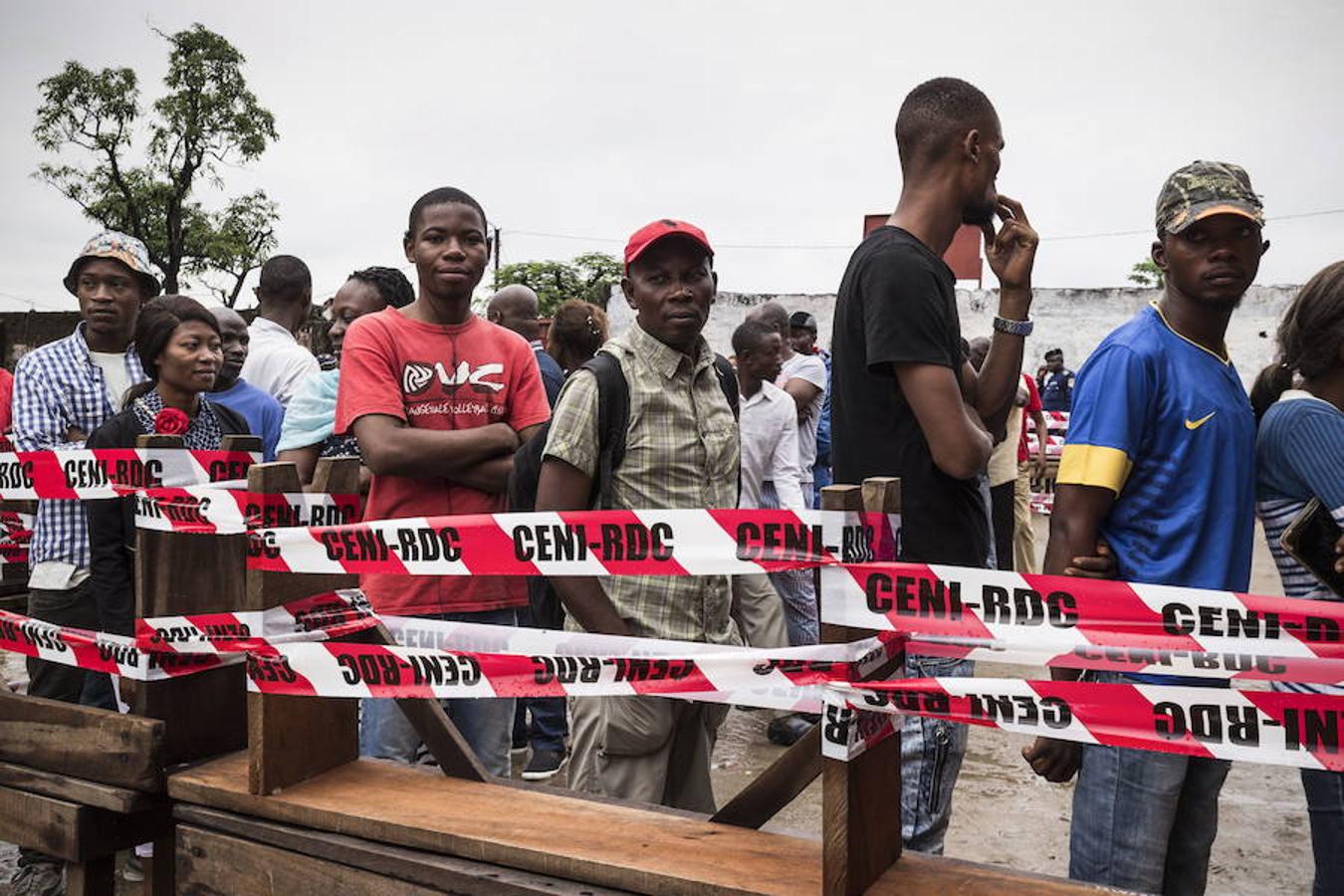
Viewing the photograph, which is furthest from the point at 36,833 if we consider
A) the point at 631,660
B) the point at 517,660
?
the point at 631,660

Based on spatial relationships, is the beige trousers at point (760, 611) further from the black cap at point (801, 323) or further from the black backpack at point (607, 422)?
the black cap at point (801, 323)

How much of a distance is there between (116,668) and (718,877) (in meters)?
1.67

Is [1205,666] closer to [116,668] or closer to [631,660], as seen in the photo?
[631,660]

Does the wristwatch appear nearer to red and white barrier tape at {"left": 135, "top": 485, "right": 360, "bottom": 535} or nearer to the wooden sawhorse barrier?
the wooden sawhorse barrier

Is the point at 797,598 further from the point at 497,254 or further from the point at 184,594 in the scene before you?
the point at 497,254

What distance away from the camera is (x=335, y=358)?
14.5 feet

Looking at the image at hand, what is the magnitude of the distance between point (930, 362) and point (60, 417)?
10.7 feet

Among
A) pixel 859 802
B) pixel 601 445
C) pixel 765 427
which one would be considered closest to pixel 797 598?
pixel 765 427

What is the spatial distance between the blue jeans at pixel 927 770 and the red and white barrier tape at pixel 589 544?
2.46 ft

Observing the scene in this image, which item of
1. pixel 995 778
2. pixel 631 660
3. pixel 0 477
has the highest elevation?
pixel 0 477

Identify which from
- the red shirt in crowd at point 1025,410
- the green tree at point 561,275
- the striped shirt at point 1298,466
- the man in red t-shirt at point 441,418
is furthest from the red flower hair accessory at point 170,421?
the green tree at point 561,275

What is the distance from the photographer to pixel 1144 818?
2311 mm

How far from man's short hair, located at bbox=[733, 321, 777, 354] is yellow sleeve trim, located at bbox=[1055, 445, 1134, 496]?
11.6ft

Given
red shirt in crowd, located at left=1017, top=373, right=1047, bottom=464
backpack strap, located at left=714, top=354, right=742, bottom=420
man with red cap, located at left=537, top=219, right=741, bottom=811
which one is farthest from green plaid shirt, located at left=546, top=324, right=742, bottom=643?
red shirt in crowd, located at left=1017, top=373, right=1047, bottom=464
